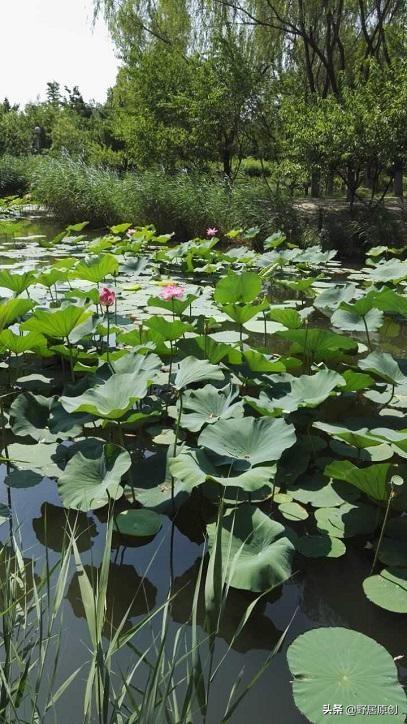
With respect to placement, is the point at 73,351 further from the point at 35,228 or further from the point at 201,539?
the point at 35,228

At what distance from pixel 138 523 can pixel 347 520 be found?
25.8 inches

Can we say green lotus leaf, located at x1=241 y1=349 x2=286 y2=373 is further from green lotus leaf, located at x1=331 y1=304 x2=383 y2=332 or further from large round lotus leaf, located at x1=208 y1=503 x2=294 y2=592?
large round lotus leaf, located at x1=208 y1=503 x2=294 y2=592

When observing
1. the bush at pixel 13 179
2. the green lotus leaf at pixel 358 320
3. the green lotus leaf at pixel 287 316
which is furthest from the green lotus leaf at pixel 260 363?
the bush at pixel 13 179

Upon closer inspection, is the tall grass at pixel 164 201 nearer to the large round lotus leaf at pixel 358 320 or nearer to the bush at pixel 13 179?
the large round lotus leaf at pixel 358 320

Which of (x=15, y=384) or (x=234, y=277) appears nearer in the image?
(x=15, y=384)

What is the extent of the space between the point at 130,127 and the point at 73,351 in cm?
1010

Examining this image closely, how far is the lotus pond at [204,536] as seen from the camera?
1020 mm

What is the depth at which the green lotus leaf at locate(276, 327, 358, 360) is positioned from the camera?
2.40m

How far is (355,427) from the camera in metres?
2.14

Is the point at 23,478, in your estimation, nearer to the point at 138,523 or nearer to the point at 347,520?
the point at 138,523

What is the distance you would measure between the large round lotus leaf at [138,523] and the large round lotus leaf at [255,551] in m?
0.20

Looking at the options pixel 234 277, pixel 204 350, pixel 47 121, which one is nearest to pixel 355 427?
pixel 204 350

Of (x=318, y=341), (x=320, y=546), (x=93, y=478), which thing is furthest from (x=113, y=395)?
(x=318, y=341)

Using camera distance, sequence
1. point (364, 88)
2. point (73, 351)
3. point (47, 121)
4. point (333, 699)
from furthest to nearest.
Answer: point (47, 121)
point (364, 88)
point (73, 351)
point (333, 699)
